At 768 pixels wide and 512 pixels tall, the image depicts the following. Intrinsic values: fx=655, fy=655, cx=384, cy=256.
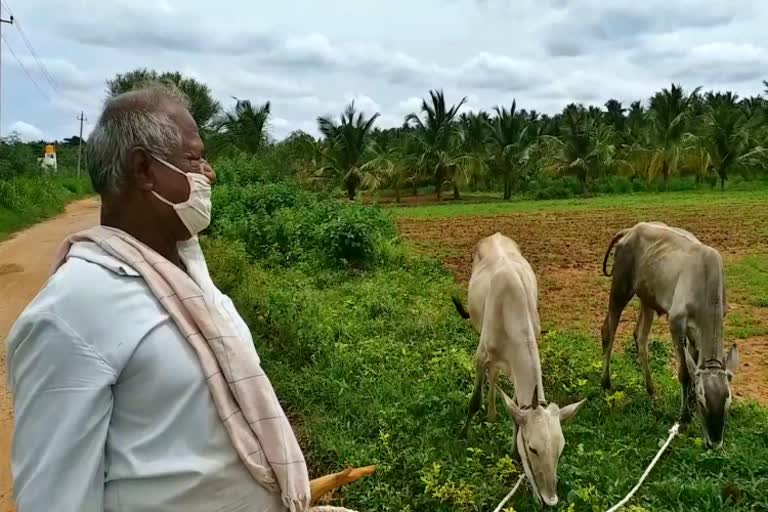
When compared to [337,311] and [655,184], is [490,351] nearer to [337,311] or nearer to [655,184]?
[337,311]

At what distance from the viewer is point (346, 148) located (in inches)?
1345

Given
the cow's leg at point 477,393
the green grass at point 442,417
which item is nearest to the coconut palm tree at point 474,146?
the green grass at point 442,417

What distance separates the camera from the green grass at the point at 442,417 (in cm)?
450

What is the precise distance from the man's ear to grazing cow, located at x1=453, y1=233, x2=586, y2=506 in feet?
10.5

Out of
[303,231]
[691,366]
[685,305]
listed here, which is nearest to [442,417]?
[691,366]

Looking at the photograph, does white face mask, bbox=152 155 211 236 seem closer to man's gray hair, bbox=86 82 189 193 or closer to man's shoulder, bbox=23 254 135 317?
man's gray hair, bbox=86 82 189 193

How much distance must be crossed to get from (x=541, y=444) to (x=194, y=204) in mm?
3091

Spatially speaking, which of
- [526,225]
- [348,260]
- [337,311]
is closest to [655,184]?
[526,225]

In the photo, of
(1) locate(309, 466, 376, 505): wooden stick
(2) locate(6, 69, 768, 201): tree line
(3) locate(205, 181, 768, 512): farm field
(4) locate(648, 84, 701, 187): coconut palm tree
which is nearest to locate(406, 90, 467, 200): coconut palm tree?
(2) locate(6, 69, 768, 201): tree line

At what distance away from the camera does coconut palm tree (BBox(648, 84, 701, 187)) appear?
1361 inches

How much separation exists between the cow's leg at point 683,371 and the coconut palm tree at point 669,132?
31.7 m

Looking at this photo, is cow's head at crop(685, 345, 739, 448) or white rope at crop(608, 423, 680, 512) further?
cow's head at crop(685, 345, 739, 448)

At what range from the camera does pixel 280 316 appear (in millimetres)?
7551

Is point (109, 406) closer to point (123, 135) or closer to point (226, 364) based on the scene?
point (226, 364)
